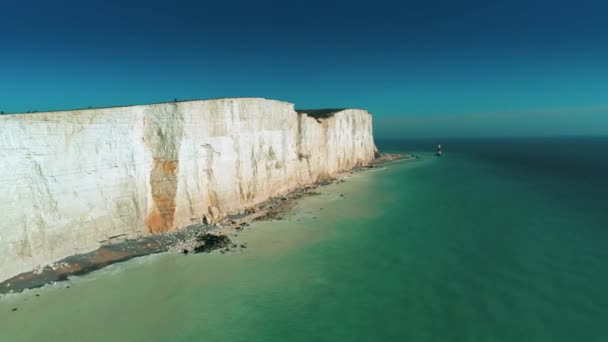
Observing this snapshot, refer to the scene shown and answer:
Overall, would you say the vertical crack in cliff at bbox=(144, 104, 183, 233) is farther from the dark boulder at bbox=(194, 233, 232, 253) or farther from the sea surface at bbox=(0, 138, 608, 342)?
the sea surface at bbox=(0, 138, 608, 342)

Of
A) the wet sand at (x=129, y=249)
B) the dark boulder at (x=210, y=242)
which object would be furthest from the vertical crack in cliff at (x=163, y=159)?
the dark boulder at (x=210, y=242)

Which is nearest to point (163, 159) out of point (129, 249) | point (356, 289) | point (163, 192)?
point (163, 192)

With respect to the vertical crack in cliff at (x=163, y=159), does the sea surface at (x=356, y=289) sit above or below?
below

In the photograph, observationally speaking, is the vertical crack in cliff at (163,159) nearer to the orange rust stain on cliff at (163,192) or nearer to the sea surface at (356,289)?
the orange rust stain on cliff at (163,192)

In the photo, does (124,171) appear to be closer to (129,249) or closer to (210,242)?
(129,249)

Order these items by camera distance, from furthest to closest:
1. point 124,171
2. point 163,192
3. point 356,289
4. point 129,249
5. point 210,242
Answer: point 163,192 < point 210,242 < point 124,171 < point 129,249 < point 356,289

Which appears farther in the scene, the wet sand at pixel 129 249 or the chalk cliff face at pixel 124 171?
the chalk cliff face at pixel 124 171

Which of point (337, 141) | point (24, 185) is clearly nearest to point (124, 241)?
point (24, 185)

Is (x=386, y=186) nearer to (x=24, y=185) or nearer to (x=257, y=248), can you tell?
(x=257, y=248)
